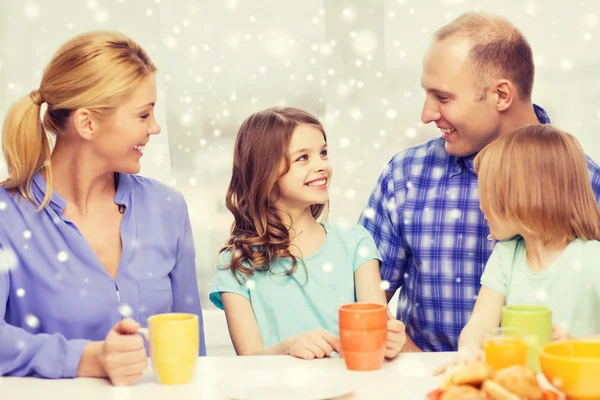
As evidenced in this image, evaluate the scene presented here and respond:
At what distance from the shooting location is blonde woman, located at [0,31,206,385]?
1.57 m

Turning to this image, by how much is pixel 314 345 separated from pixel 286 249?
474 millimetres

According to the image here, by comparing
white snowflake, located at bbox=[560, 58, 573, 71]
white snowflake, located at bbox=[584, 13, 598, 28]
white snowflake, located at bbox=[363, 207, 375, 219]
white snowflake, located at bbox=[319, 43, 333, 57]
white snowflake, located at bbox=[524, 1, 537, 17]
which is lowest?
white snowflake, located at bbox=[363, 207, 375, 219]

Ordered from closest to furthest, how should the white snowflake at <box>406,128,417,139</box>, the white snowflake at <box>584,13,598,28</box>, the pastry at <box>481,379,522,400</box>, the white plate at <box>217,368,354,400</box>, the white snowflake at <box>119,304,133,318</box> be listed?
the pastry at <box>481,379,522,400</box>, the white plate at <box>217,368,354,400</box>, the white snowflake at <box>119,304,133,318</box>, the white snowflake at <box>584,13,598,28</box>, the white snowflake at <box>406,128,417,139</box>

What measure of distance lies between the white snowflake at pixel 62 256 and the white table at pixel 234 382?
0.35 m

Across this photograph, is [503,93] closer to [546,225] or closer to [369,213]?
[369,213]

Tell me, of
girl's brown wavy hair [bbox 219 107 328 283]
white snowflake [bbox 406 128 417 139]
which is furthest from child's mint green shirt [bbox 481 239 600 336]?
white snowflake [bbox 406 128 417 139]

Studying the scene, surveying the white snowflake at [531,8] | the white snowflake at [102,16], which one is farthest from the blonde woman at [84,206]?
the white snowflake at [531,8]

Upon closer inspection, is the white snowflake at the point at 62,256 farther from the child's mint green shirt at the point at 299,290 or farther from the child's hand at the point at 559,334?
the child's hand at the point at 559,334

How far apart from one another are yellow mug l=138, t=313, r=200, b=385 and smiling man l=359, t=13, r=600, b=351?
3.28 feet

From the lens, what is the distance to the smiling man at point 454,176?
6.57 feet

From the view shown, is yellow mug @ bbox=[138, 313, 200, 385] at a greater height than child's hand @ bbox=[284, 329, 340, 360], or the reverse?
yellow mug @ bbox=[138, 313, 200, 385]

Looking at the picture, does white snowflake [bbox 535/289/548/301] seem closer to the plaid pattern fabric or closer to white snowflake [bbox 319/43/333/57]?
the plaid pattern fabric

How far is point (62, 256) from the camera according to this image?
158cm

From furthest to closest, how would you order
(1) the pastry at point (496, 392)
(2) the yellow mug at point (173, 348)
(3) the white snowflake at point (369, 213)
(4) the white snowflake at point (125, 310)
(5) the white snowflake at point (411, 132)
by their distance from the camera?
(5) the white snowflake at point (411, 132), (3) the white snowflake at point (369, 213), (4) the white snowflake at point (125, 310), (2) the yellow mug at point (173, 348), (1) the pastry at point (496, 392)
